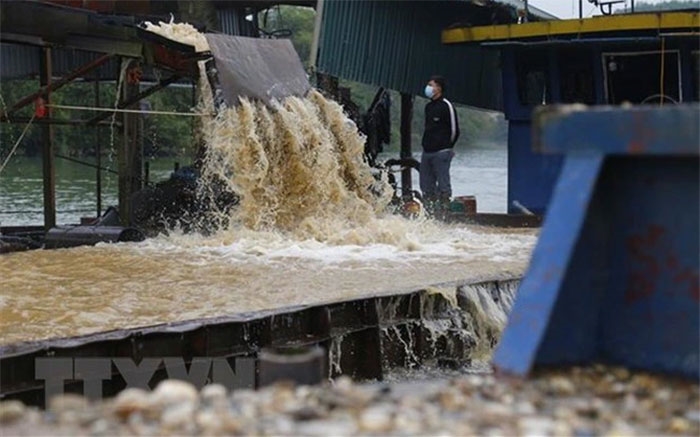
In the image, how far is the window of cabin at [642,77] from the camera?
590 inches

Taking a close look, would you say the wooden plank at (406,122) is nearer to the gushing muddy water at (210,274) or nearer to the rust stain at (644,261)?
the gushing muddy water at (210,274)

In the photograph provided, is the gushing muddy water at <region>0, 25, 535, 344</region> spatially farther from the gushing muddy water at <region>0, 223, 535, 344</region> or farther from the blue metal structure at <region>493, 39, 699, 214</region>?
the blue metal structure at <region>493, 39, 699, 214</region>

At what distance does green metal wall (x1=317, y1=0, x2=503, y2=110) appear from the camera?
1767cm

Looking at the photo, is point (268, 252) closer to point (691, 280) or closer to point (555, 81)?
point (555, 81)

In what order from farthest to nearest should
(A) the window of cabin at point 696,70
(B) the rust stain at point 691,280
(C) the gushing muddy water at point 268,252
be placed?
(A) the window of cabin at point 696,70 → (C) the gushing muddy water at point 268,252 → (B) the rust stain at point 691,280

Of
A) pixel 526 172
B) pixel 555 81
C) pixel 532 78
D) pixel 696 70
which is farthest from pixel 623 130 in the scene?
pixel 532 78

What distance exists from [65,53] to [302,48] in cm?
3032

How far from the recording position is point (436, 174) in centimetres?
1569

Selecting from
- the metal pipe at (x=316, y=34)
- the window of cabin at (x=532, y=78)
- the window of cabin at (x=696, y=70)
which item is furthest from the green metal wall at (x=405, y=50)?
the window of cabin at (x=696, y=70)

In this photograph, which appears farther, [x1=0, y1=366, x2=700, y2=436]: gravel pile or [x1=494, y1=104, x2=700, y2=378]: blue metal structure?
[x1=494, y1=104, x2=700, y2=378]: blue metal structure

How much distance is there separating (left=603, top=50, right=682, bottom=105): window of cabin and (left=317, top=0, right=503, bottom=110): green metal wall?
379 centimetres

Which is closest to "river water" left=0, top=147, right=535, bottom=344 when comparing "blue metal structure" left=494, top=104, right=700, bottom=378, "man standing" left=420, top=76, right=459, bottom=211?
"man standing" left=420, top=76, right=459, bottom=211

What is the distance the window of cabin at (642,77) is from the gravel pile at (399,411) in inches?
467

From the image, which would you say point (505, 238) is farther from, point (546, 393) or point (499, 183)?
point (499, 183)
